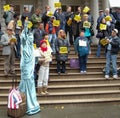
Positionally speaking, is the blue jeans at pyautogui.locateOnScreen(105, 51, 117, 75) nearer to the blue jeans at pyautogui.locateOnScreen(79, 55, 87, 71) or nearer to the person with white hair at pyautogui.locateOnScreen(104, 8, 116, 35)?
the blue jeans at pyautogui.locateOnScreen(79, 55, 87, 71)

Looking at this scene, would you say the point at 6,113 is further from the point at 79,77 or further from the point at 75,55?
the point at 75,55

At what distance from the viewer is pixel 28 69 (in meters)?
11.7

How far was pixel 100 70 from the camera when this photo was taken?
15219mm

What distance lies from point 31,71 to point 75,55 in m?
4.62

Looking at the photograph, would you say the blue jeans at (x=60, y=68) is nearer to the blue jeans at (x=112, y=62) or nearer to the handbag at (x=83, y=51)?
the handbag at (x=83, y=51)

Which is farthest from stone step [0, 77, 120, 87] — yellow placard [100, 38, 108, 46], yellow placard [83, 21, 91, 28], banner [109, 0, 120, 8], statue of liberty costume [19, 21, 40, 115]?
banner [109, 0, 120, 8]

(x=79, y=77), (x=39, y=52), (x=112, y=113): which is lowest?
(x=112, y=113)

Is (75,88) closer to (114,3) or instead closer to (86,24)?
(86,24)

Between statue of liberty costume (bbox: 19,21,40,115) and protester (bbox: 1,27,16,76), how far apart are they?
6.92 ft

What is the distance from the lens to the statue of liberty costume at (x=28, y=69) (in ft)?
38.2

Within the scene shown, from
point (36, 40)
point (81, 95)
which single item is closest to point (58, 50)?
point (36, 40)

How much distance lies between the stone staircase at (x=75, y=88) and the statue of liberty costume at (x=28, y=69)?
1101 mm

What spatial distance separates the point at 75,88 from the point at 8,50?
2699 mm

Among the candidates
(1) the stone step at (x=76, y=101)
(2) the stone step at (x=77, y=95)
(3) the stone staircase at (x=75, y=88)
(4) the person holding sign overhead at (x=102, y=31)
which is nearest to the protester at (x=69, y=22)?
(4) the person holding sign overhead at (x=102, y=31)
